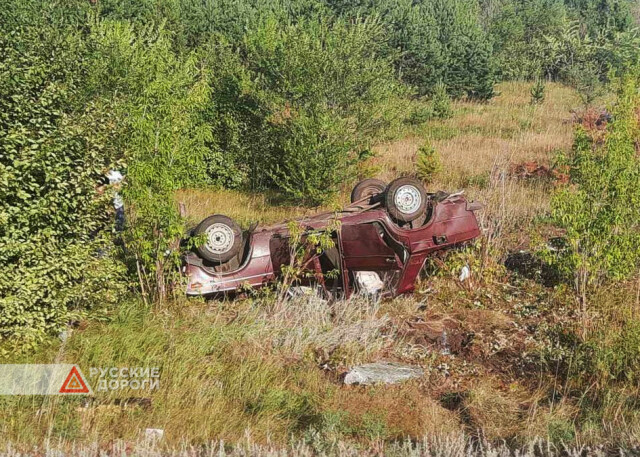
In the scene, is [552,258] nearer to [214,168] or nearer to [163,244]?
[163,244]

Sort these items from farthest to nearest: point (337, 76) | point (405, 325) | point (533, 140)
→ point (533, 140)
point (337, 76)
point (405, 325)

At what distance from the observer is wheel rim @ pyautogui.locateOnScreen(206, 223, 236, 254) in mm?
8742

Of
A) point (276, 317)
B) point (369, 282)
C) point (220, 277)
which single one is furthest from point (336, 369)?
point (220, 277)

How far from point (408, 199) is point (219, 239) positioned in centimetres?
261

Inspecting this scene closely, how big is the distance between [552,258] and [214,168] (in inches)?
457

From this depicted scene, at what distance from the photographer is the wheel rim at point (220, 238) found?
8742 mm

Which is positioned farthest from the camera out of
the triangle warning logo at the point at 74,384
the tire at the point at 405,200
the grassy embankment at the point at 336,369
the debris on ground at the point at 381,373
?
the tire at the point at 405,200

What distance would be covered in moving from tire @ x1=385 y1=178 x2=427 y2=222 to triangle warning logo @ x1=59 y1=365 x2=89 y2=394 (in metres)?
4.64

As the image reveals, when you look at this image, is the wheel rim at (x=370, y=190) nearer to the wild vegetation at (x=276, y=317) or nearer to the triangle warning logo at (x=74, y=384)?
the wild vegetation at (x=276, y=317)

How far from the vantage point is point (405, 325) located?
8461 millimetres

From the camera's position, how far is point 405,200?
916cm

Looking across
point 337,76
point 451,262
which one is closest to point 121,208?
point 451,262

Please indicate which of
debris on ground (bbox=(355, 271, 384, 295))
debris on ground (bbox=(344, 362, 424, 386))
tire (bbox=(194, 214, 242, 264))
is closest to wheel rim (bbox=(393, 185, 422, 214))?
debris on ground (bbox=(355, 271, 384, 295))

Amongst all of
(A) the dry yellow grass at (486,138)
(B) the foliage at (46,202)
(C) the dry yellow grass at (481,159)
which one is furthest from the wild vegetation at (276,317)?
(A) the dry yellow grass at (486,138)
